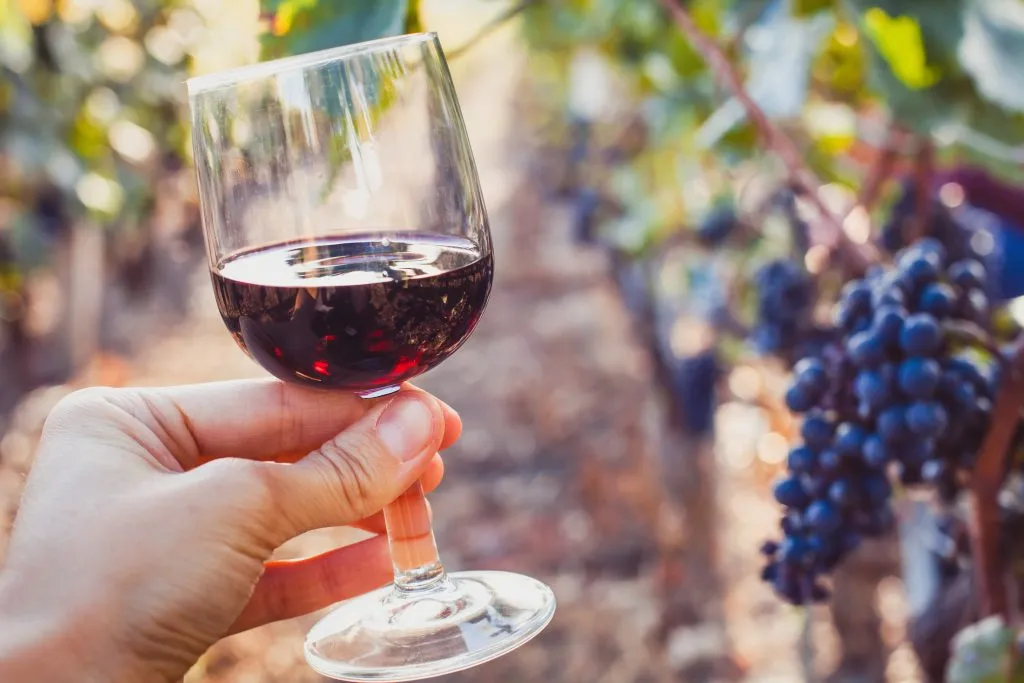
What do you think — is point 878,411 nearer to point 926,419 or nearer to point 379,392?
point 926,419

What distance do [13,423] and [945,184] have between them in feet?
15.9

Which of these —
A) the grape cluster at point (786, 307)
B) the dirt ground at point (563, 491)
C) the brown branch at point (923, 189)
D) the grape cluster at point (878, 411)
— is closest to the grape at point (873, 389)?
the grape cluster at point (878, 411)

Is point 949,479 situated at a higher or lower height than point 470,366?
higher

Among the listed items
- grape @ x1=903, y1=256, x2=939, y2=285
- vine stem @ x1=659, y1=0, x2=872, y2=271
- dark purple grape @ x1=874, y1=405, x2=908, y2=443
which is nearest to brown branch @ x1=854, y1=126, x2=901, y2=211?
vine stem @ x1=659, y1=0, x2=872, y2=271

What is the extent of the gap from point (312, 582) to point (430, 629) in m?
0.30

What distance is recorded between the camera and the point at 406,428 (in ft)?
3.65

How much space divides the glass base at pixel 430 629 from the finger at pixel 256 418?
18 cm

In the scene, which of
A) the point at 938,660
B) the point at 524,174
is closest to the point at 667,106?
the point at 938,660

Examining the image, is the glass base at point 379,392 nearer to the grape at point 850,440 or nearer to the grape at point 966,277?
the grape at point 850,440

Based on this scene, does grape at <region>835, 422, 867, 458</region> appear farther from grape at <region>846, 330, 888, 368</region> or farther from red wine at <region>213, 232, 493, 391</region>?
red wine at <region>213, 232, 493, 391</region>

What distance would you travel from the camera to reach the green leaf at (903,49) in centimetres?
150

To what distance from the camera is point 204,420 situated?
1.27 metres

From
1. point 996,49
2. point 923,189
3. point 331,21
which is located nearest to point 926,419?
point 996,49

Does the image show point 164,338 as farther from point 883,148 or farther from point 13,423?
point 883,148
